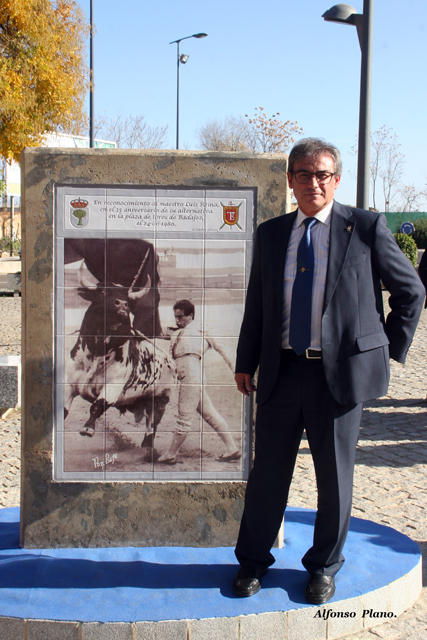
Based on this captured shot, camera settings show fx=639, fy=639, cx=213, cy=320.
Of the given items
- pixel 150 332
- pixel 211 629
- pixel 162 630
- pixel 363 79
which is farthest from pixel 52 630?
pixel 363 79

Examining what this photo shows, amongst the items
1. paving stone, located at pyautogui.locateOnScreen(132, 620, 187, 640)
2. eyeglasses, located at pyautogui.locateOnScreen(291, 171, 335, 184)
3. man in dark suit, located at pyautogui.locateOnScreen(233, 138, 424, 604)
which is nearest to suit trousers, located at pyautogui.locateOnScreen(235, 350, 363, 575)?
man in dark suit, located at pyautogui.locateOnScreen(233, 138, 424, 604)

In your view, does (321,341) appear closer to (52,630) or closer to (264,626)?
(264,626)

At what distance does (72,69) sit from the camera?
612 inches

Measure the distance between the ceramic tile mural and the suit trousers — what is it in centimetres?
45

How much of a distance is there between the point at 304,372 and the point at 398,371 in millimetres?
7142

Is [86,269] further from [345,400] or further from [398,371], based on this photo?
[398,371]

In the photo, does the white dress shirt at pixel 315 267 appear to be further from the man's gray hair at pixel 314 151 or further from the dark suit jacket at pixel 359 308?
the man's gray hair at pixel 314 151

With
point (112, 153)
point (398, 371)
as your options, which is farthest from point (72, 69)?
point (112, 153)

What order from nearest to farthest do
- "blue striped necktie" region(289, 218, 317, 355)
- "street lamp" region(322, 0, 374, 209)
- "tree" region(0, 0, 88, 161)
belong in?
"blue striped necktie" region(289, 218, 317, 355)
"street lamp" region(322, 0, 374, 209)
"tree" region(0, 0, 88, 161)

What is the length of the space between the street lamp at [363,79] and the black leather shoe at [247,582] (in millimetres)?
6174

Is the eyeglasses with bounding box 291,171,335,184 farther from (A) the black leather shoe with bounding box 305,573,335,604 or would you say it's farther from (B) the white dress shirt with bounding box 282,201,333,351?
(A) the black leather shoe with bounding box 305,573,335,604

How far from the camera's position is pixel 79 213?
10.8 feet

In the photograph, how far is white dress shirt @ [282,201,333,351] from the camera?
2.77 metres
